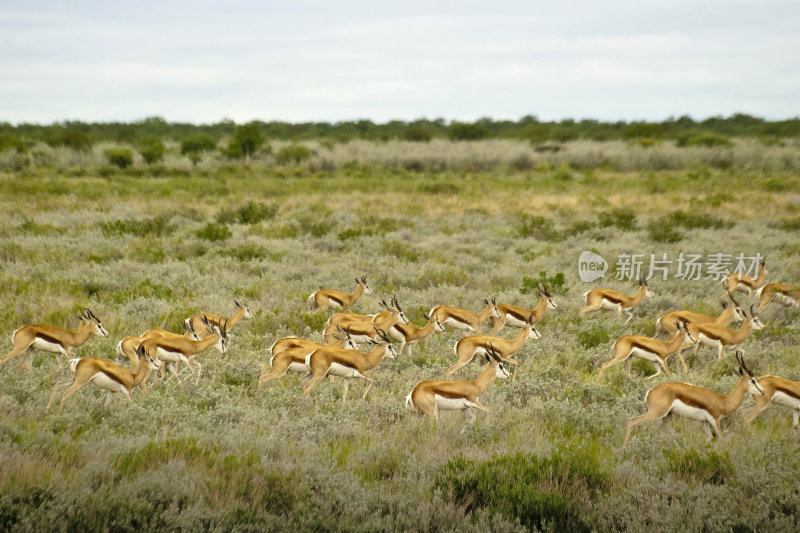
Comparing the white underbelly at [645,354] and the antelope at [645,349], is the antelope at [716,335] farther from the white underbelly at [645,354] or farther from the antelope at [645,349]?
the white underbelly at [645,354]

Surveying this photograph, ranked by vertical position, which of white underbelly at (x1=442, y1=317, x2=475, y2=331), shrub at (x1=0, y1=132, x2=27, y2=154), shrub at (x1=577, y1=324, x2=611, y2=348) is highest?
shrub at (x1=0, y1=132, x2=27, y2=154)

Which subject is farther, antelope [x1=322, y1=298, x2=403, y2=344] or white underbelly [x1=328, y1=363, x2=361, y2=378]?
antelope [x1=322, y1=298, x2=403, y2=344]

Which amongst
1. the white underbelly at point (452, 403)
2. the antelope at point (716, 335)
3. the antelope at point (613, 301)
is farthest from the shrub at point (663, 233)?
the white underbelly at point (452, 403)

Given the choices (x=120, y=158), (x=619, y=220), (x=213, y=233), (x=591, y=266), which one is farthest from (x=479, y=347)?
(x=120, y=158)

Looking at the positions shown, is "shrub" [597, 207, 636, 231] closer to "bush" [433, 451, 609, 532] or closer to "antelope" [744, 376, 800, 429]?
"antelope" [744, 376, 800, 429]

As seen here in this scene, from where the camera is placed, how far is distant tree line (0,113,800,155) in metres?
50.3

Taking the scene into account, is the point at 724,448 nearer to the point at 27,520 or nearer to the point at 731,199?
the point at 27,520

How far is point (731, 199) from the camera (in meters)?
26.6

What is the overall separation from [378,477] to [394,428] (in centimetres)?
120

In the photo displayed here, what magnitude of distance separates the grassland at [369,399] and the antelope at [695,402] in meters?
0.24

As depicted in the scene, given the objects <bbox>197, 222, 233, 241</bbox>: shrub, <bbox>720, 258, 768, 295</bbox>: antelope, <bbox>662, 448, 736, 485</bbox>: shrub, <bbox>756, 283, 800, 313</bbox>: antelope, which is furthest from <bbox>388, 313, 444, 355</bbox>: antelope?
<bbox>197, 222, 233, 241</bbox>: shrub

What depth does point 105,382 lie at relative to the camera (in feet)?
24.6

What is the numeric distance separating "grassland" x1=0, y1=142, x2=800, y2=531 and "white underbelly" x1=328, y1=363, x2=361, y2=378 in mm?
284

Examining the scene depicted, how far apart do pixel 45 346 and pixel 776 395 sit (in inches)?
370
